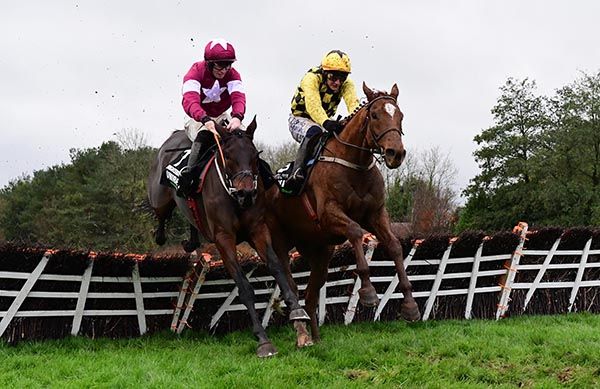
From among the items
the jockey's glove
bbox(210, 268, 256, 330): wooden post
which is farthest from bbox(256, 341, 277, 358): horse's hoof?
the jockey's glove

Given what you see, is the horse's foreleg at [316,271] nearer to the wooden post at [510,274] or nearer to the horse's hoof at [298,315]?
the horse's hoof at [298,315]

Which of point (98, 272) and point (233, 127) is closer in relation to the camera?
point (233, 127)

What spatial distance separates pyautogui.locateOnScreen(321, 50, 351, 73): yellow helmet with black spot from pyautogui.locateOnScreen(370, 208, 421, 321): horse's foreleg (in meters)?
1.80

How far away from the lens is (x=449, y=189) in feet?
183

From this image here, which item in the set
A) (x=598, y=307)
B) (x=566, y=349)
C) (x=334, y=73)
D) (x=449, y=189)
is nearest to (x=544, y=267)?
(x=598, y=307)

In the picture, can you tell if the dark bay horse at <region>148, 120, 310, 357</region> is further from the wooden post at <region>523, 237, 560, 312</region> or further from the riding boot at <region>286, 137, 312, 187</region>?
the wooden post at <region>523, 237, 560, 312</region>

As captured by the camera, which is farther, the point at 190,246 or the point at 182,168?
the point at 190,246

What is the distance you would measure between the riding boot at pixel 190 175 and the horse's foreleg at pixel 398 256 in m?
2.36

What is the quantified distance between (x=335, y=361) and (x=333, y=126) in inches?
106

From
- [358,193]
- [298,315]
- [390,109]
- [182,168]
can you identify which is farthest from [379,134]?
[182,168]

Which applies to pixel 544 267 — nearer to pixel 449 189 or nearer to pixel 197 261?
pixel 197 261

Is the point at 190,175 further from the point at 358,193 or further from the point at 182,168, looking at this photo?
the point at 358,193

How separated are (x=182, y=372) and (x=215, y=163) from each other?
103 inches

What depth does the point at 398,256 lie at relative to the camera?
23.4 feet
